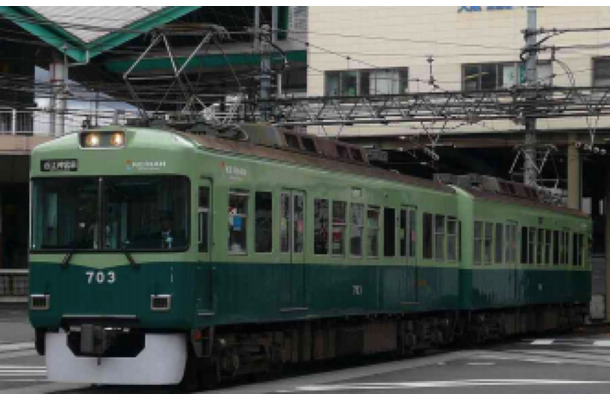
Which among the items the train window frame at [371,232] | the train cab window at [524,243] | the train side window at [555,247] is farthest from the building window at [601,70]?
the train window frame at [371,232]

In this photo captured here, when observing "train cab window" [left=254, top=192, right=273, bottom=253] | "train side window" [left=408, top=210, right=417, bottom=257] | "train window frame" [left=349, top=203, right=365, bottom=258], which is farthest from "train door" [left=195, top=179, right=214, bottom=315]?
"train side window" [left=408, top=210, right=417, bottom=257]

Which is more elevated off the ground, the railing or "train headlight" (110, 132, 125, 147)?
"train headlight" (110, 132, 125, 147)

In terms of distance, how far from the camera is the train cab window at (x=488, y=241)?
25.1 meters

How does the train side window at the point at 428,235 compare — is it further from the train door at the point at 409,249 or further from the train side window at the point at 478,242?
the train side window at the point at 478,242

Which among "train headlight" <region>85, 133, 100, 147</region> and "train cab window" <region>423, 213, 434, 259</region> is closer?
"train headlight" <region>85, 133, 100, 147</region>

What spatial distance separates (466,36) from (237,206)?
95.2ft

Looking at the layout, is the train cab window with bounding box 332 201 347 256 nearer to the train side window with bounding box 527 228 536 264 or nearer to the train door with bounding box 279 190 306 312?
the train door with bounding box 279 190 306 312

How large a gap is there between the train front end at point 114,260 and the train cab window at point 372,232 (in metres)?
5.49

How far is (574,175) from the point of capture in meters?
40.2

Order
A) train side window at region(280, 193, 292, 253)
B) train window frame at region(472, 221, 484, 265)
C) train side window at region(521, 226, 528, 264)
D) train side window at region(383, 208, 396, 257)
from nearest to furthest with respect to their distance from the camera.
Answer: train side window at region(280, 193, 292, 253) < train side window at region(383, 208, 396, 257) < train window frame at region(472, 221, 484, 265) < train side window at region(521, 226, 528, 264)

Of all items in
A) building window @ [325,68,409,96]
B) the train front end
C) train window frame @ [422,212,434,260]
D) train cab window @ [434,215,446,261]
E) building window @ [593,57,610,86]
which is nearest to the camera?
the train front end

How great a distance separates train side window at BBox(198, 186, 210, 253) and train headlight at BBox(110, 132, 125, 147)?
3.45 ft

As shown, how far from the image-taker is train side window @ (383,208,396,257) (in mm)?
20297

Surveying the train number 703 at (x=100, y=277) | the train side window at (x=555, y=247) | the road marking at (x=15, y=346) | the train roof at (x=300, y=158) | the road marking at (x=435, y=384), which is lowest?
the road marking at (x=15, y=346)
